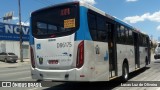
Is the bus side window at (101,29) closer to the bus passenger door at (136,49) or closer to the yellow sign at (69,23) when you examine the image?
the yellow sign at (69,23)

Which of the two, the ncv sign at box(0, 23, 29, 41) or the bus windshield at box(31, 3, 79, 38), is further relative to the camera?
the ncv sign at box(0, 23, 29, 41)

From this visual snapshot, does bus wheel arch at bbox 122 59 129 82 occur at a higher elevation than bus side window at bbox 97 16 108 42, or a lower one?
lower

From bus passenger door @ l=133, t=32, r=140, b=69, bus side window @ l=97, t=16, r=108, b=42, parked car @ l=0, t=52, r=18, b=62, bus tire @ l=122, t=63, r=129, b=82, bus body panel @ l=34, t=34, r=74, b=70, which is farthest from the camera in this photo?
parked car @ l=0, t=52, r=18, b=62

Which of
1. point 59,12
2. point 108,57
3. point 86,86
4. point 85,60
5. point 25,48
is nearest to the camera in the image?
point 85,60

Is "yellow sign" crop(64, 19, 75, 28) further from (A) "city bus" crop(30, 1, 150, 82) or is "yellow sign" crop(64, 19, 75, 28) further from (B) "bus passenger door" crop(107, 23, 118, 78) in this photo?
(B) "bus passenger door" crop(107, 23, 118, 78)

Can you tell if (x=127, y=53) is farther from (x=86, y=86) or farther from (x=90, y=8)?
(x=90, y=8)

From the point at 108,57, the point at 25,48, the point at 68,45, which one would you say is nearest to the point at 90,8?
the point at 68,45

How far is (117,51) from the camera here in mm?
13102

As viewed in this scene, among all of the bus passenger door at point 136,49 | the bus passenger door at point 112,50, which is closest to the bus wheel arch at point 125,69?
the bus passenger door at point 112,50

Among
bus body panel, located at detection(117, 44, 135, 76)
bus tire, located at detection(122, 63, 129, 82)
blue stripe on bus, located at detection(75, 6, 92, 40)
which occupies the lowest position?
bus tire, located at detection(122, 63, 129, 82)

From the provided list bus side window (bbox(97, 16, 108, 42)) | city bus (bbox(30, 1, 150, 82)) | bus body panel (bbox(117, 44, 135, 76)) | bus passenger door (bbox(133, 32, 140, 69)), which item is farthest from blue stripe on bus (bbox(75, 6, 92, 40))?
bus passenger door (bbox(133, 32, 140, 69))

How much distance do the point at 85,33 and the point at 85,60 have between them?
0.90m

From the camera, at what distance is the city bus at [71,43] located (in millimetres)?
9742

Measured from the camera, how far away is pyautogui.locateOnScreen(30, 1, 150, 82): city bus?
9.74m
